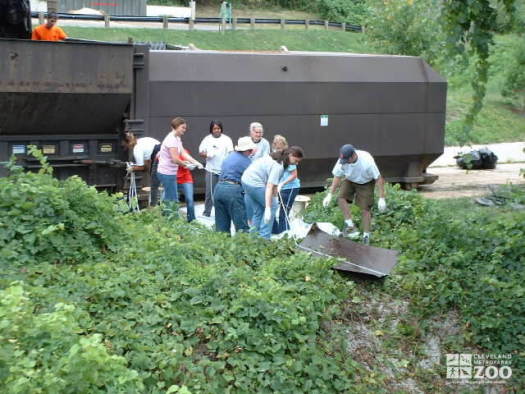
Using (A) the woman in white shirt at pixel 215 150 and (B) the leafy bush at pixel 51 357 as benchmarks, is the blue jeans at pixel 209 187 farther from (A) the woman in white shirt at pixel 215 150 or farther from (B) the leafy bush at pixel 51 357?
(B) the leafy bush at pixel 51 357

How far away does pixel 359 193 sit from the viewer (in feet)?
34.9

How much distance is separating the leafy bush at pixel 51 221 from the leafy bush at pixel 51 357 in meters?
1.71

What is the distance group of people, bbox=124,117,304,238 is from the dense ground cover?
1198cm

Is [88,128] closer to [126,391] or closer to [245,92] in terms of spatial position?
[245,92]

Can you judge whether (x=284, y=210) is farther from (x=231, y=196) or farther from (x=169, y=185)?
(x=169, y=185)

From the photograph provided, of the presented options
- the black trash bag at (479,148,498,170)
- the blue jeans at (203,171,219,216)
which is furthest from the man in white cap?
the black trash bag at (479,148,498,170)

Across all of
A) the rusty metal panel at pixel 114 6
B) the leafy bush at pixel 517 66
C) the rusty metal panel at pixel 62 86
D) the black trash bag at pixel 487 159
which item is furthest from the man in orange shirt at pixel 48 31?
the rusty metal panel at pixel 114 6

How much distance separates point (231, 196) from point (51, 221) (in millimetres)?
3217

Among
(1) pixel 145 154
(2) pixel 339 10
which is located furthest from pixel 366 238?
(2) pixel 339 10

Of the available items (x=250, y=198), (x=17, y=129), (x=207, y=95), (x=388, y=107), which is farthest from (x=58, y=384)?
(x=388, y=107)

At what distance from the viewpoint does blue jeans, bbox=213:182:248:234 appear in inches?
407

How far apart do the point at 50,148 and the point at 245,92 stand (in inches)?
172

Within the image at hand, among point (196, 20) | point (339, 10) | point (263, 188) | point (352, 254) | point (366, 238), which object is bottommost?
point (366, 238)

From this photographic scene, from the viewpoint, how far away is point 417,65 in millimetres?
17578
